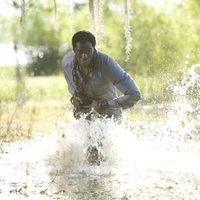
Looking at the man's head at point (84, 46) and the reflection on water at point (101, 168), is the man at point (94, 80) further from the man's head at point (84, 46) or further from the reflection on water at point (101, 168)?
the reflection on water at point (101, 168)

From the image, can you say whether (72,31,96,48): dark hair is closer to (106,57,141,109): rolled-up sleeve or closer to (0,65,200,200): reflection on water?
(106,57,141,109): rolled-up sleeve

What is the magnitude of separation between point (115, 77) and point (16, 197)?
5.47 feet

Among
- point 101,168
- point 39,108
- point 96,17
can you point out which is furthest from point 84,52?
point 39,108

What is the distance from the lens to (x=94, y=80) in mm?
6109

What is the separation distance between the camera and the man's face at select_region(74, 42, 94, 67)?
5.91 metres

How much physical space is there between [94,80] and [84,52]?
332 millimetres

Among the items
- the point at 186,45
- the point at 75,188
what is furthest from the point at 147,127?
the point at 186,45

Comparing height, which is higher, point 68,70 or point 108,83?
point 68,70

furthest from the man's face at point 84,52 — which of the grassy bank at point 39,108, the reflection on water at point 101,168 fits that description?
the grassy bank at point 39,108

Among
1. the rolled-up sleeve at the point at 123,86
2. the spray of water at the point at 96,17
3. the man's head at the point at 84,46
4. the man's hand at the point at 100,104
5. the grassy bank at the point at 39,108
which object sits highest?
the spray of water at the point at 96,17

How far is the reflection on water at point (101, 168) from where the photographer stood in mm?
5195

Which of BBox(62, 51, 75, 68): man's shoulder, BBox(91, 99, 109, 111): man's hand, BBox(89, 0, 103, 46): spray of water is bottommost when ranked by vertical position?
BBox(91, 99, 109, 111): man's hand

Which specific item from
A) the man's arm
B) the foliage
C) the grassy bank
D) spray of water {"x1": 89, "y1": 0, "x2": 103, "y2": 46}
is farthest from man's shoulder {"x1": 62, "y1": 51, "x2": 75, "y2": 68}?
the foliage

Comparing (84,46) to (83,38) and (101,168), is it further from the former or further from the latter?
(101,168)
